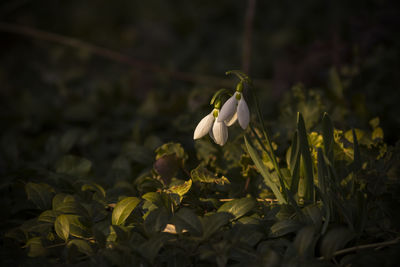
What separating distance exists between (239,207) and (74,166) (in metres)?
0.81

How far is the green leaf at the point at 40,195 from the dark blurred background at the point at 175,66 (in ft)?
1.54

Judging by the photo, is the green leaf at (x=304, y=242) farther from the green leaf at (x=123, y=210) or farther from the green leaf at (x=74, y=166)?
the green leaf at (x=74, y=166)

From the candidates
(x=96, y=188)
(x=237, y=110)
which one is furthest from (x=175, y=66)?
(x=237, y=110)

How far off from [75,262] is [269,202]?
2.27ft

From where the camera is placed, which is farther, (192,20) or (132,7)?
(132,7)

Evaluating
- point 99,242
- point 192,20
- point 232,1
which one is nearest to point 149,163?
point 99,242

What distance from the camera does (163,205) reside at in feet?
3.64

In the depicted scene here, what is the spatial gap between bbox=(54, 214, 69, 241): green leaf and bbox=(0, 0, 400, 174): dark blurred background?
0.61m

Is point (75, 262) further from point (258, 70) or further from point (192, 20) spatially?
point (192, 20)

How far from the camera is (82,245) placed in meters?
1.00

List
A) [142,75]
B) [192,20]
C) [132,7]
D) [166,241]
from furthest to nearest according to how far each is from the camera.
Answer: [132,7]
[192,20]
[142,75]
[166,241]

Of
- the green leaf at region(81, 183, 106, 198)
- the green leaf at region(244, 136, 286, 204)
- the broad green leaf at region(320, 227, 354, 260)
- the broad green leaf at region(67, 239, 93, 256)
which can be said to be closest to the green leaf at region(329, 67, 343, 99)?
the green leaf at region(244, 136, 286, 204)

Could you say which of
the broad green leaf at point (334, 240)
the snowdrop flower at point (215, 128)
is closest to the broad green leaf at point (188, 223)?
the snowdrop flower at point (215, 128)

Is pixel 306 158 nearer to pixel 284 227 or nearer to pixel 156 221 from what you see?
pixel 284 227
